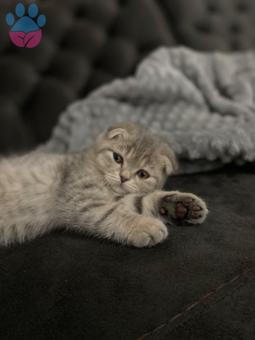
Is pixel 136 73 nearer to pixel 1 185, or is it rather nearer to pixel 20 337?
pixel 1 185

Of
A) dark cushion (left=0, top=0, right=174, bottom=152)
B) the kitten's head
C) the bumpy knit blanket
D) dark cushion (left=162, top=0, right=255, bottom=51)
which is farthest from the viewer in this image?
dark cushion (left=162, top=0, right=255, bottom=51)

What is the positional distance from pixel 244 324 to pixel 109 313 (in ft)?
0.78

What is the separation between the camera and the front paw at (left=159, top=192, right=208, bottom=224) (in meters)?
1.05

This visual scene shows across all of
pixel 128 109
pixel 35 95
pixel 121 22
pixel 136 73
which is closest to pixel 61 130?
pixel 35 95

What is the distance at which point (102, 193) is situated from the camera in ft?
4.07

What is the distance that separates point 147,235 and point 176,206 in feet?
Answer: 0.57

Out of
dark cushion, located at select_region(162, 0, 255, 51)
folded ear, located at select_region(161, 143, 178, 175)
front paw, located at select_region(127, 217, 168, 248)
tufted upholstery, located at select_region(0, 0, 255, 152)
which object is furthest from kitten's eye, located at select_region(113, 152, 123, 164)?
dark cushion, located at select_region(162, 0, 255, 51)

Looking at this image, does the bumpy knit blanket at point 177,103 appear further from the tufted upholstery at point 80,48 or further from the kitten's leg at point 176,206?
the kitten's leg at point 176,206

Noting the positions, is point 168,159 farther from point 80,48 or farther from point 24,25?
point 80,48

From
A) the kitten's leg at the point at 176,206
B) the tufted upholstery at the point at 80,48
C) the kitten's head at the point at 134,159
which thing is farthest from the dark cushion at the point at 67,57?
the kitten's leg at the point at 176,206

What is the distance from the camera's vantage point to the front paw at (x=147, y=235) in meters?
0.95

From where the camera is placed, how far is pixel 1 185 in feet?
4.22

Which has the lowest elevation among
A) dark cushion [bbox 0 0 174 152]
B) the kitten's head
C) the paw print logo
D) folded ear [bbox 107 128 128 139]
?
the kitten's head

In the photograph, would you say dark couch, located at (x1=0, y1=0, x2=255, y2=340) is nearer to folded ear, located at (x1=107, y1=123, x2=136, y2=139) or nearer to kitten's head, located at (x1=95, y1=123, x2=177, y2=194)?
kitten's head, located at (x1=95, y1=123, x2=177, y2=194)
